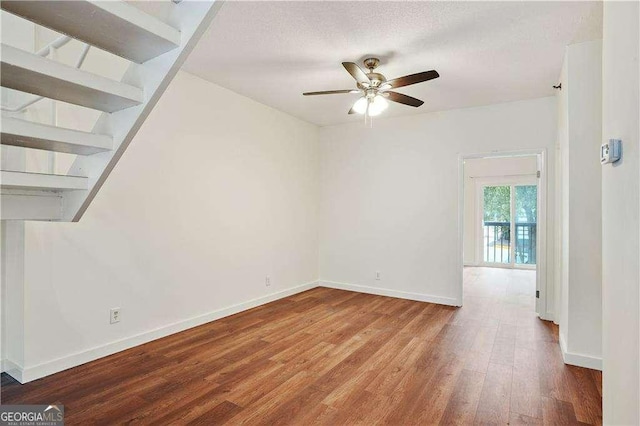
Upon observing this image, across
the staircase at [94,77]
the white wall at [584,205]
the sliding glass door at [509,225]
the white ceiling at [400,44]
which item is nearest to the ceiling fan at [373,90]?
the white ceiling at [400,44]

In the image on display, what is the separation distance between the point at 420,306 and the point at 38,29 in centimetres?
467

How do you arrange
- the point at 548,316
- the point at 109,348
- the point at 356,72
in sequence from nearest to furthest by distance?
1. the point at 356,72
2. the point at 109,348
3. the point at 548,316

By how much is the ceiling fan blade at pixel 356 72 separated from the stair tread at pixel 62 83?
5.03ft

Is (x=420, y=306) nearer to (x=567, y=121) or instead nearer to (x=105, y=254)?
(x=567, y=121)

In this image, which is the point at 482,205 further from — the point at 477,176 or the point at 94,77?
the point at 94,77

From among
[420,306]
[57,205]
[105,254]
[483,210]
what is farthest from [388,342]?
[483,210]

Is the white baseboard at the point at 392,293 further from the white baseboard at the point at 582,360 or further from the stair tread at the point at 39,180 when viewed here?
the stair tread at the point at 39,180

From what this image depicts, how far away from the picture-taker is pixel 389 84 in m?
2.88

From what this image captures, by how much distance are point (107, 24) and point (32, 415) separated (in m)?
2.22

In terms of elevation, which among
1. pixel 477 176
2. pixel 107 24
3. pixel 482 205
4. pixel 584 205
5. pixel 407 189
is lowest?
pixel 584 205

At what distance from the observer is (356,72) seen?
2682 mm

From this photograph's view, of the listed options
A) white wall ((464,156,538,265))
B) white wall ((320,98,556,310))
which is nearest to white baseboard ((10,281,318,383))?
white wall ((320,98,556,310))

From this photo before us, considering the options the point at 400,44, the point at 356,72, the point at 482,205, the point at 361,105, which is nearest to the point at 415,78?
the point at 400,44

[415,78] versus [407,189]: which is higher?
[415,78]
